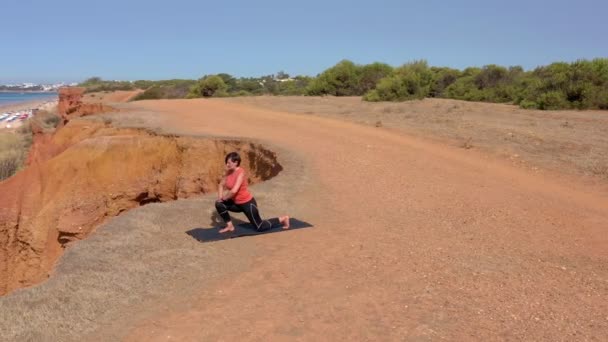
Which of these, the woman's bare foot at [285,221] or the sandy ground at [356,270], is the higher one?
the woman's bare foot at [285,221]

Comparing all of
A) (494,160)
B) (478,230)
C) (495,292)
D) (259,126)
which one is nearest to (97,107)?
(259,126)

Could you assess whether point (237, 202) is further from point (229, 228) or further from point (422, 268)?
point (422, 268)

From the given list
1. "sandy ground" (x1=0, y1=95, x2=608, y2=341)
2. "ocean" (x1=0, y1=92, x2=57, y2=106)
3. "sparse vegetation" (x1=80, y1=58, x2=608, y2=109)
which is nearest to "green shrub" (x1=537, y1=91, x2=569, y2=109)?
"sparse vegetation" (x1=80, y1=58, x2=608, y2=109)

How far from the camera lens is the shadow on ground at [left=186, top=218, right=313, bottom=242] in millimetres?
6215

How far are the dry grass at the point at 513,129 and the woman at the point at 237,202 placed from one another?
6448 millimetres

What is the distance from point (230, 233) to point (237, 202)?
1.45ft

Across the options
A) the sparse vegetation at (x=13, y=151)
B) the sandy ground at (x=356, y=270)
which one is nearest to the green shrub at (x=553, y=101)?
the sandy ground at (x=356, y=270)

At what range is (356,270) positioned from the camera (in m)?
5.34

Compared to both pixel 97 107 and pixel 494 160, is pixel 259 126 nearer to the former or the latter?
pixel 494 160

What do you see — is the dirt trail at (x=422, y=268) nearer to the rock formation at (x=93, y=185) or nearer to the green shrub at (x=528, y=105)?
the rock formation at (x=93, y=185)

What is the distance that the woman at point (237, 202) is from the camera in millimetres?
6539

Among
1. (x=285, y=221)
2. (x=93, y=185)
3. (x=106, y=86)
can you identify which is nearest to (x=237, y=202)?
(x=285, y=221)

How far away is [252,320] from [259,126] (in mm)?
11689

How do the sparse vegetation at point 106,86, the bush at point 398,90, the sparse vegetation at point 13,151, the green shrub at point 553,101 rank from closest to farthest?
the sparse vegetation at point 13,151, the green shrub at point 553,101, the bush at point 398,90, the sparse vegetation at point 106,86
